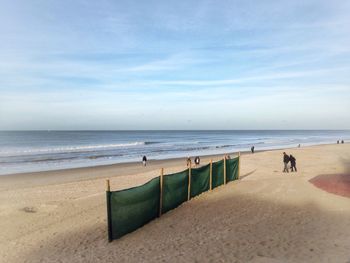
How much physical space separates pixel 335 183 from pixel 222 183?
20.1 feet

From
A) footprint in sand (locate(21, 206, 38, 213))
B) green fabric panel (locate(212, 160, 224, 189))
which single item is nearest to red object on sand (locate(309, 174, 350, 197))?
green fabric panel (locate(212, 160, 224, 189))

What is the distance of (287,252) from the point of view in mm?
8867

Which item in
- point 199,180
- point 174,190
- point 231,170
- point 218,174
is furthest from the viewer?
point 231,170

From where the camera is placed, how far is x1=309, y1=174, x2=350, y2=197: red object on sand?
54.5 feet

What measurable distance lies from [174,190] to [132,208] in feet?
10.4

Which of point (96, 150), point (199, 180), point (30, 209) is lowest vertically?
point (96, 150)

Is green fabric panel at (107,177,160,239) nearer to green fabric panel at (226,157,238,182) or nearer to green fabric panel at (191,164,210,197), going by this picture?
green fabric panel at (191,164,210,197)

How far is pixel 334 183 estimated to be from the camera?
61.9 feet

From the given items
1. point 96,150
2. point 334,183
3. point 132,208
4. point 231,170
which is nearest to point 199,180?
point 231,170

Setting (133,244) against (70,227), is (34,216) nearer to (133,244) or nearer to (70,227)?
(70,227)

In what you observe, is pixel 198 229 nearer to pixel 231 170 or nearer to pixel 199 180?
pixel 199 180

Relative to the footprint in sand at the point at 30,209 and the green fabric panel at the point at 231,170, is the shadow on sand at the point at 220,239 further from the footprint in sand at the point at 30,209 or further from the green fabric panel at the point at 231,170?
the green fabric panel at the point at 231,170

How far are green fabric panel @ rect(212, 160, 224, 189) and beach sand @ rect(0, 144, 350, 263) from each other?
44 cm

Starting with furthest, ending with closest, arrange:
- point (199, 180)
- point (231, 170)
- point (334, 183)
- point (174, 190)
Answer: point (231, 170)
point (334, 183)
point (199, 180)
point (174, 190)
